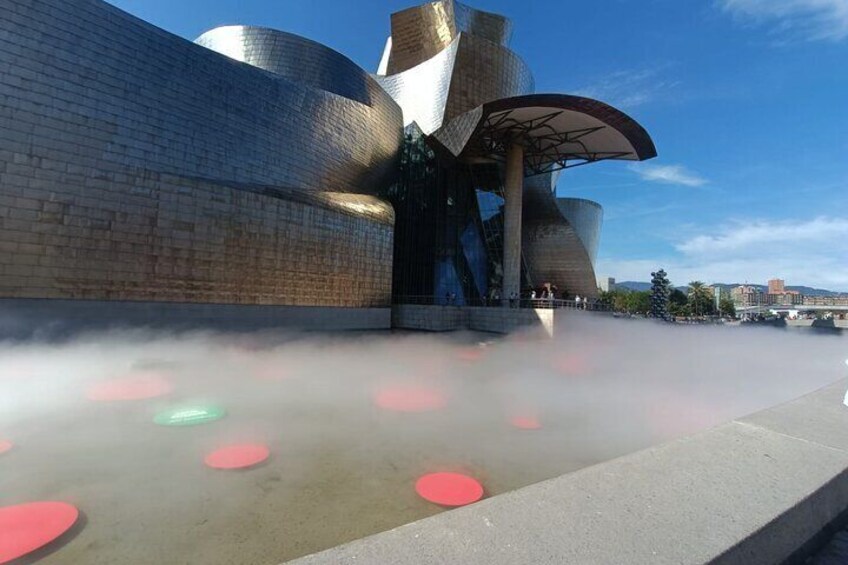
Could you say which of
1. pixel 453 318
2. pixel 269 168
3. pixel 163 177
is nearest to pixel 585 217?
pixel 453 318

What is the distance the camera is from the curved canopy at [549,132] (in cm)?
1928

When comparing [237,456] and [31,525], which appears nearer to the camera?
[31,525]

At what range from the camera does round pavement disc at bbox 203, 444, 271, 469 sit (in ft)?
14.3

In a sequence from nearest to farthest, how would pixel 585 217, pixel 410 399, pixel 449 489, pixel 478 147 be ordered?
pixel 449 489 < pixel 410 399 < pixel 478 147 < pixel 585 217

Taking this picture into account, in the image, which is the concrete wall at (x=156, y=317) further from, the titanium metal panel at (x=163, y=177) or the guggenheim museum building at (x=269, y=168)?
the titanium metal panel at (x=163, y=177)

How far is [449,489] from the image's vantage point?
391 cm

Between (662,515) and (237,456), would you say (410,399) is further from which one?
(662,515)

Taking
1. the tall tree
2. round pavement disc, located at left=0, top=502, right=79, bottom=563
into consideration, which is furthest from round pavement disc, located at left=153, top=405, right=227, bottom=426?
the tall tree

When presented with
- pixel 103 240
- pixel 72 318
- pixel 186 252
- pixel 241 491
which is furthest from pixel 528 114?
pixel 241 491

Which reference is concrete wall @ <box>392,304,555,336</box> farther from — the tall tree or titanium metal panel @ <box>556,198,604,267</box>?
the tall tree

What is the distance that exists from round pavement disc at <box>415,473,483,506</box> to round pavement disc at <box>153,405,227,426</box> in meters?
3.42

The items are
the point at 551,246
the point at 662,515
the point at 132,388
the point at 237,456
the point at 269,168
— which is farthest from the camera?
the point at 551,246

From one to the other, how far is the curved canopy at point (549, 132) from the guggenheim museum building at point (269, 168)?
126 mm

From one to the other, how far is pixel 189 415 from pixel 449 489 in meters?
4.15
